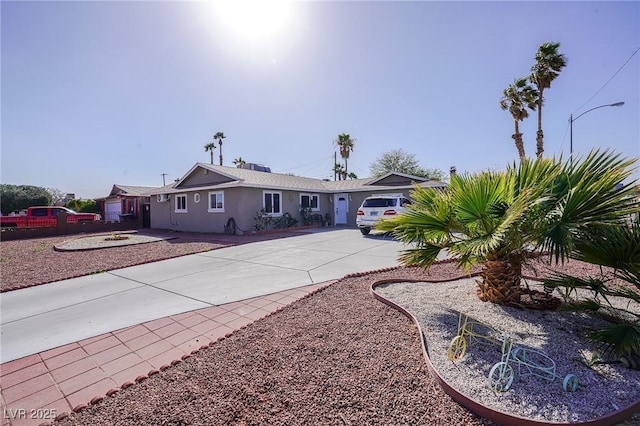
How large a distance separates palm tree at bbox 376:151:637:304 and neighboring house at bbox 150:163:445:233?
36.4 ft

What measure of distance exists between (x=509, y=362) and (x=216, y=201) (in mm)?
15503

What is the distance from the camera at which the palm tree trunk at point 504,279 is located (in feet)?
11.7

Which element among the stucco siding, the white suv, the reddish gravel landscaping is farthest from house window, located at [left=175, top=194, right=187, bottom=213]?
the white suv

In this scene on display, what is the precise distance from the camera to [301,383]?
7.70ft

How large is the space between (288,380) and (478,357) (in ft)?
5.74

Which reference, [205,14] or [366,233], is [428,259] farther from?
[366,233]

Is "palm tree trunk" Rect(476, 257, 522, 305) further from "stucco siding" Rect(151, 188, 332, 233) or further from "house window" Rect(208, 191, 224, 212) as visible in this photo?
"house window" Rect(208, 191, 224, 212)

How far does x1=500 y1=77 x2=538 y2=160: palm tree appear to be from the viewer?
59.0 feet

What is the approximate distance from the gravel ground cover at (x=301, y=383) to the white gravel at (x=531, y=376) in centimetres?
16

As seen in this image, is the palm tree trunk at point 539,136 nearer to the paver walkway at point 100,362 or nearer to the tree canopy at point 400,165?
the paver walkway at point 100,362

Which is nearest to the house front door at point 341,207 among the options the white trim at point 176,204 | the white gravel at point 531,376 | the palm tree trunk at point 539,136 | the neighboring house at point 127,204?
the white trim at point 176,204

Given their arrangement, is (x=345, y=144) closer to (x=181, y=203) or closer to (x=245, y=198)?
(x=181, y=203)

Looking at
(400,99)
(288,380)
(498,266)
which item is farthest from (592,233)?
(400,99)

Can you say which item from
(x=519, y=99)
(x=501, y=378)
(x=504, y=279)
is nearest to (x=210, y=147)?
(x=519, y=99)
